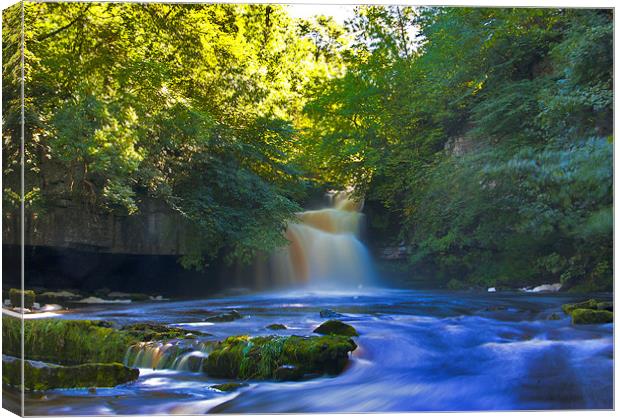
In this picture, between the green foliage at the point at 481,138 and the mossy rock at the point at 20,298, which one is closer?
the mossy rock at the point at 20,298

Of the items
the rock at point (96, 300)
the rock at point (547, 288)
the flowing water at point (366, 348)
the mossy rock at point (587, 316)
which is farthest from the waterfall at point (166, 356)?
the mossy rock at point (587, 316)

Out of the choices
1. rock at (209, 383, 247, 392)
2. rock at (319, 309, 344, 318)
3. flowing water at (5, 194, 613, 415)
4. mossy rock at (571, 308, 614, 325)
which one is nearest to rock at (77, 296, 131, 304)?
flowing water at (5, 194, 613, 415)

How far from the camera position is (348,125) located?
846cm

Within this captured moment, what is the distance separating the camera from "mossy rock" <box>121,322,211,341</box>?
800 centimetres

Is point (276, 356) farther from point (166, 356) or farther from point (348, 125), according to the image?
point (348, 125)

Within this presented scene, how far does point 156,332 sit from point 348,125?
3081 mm

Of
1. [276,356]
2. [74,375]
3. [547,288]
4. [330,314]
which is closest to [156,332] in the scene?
[74,375]

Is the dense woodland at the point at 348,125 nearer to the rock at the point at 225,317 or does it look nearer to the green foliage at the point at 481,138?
the green foliage at the point at 481,138

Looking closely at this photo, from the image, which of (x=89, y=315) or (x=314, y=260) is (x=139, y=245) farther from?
(x=314, y=260)

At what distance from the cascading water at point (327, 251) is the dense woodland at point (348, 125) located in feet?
0.58

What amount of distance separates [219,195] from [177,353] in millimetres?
1808

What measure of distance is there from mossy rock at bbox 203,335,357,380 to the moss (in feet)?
3.28

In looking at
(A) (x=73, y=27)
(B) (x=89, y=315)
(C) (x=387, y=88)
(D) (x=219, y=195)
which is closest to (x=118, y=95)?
(A) (x=73, y=27)

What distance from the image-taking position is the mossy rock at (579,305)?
8078 millimetres
